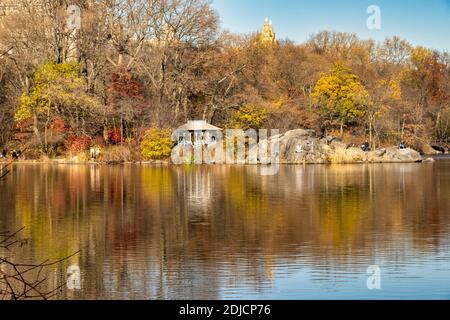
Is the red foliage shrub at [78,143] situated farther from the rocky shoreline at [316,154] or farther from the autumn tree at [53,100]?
the rocky shoreline at [316,154]

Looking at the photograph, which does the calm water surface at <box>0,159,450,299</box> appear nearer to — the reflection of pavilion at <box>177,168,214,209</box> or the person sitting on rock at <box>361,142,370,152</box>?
the reflection of pavilion at <box>177,168,214,209</box>

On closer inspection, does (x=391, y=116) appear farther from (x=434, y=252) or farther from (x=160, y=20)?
(x=434, y=252)

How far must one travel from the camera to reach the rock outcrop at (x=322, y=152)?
1887 inches

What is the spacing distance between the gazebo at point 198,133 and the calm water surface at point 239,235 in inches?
752

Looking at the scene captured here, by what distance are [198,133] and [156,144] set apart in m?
3.92

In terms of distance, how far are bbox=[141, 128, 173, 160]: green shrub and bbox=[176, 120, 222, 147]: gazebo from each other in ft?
5.18

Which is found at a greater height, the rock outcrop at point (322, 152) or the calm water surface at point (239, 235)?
the rock outcrop at point (322, 152)

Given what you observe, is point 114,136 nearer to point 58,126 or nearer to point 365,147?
point 58,126

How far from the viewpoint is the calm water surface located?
12.1 meters

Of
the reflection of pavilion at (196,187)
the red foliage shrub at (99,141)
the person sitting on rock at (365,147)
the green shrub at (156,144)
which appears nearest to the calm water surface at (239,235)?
the reflection of pavilion at (196,187)

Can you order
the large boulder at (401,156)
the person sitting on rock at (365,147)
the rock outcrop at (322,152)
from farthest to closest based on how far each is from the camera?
the person sitting on rock at (365,147)
the large boulder at (401,156)
the rock outcrop at (322,152)

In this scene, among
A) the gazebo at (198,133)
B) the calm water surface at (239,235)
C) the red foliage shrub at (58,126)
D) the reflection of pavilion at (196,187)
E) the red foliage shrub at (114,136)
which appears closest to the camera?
the calm water surface at (239,235)

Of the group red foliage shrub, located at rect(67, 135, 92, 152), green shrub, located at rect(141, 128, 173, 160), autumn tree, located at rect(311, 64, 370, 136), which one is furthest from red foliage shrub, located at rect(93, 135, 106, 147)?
autumn tree, located at rect(311, 64, 370, 136)

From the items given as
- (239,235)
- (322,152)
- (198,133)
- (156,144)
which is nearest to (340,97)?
→ (322,152)
